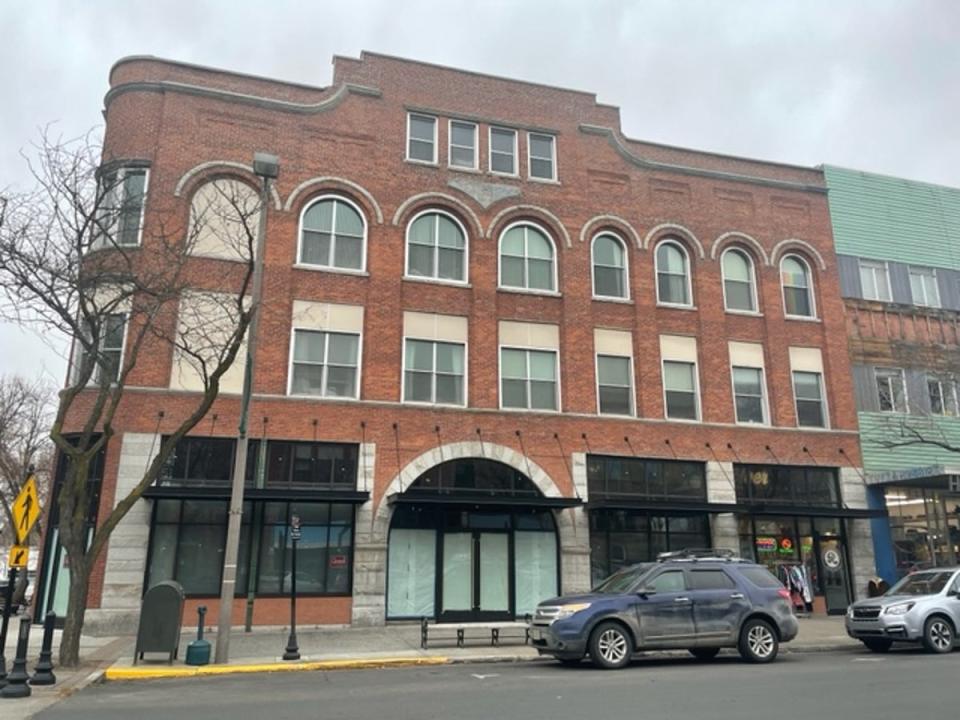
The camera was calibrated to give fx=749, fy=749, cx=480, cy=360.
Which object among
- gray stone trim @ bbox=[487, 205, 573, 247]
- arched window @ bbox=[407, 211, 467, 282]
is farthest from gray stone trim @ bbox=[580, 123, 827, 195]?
arched window @ bbox=[407, 211, 467, 282]

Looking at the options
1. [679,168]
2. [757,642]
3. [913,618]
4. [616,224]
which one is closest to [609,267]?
[616,224]

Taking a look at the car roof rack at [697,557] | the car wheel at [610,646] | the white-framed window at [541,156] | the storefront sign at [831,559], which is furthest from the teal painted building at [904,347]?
the car wheel at [610,646]

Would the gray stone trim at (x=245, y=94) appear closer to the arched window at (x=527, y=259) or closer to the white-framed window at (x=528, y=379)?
the arched window at (x=527, y=259)

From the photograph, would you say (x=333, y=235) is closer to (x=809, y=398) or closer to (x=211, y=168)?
(x=211, y=168)

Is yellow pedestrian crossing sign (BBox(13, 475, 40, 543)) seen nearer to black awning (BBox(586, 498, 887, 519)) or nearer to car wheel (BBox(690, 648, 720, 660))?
car wheel (BBox(690, 648, 720, 660))

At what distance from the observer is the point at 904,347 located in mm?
25875

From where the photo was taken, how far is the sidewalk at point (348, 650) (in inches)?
490

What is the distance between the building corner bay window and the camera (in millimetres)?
23672

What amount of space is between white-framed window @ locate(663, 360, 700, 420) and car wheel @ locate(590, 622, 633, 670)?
11056 millimetres

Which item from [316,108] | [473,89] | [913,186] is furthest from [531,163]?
[913,186]

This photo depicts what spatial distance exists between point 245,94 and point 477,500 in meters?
13.2

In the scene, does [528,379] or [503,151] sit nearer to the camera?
[528,379]

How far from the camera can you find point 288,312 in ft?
66.0

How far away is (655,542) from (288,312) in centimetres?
1212
